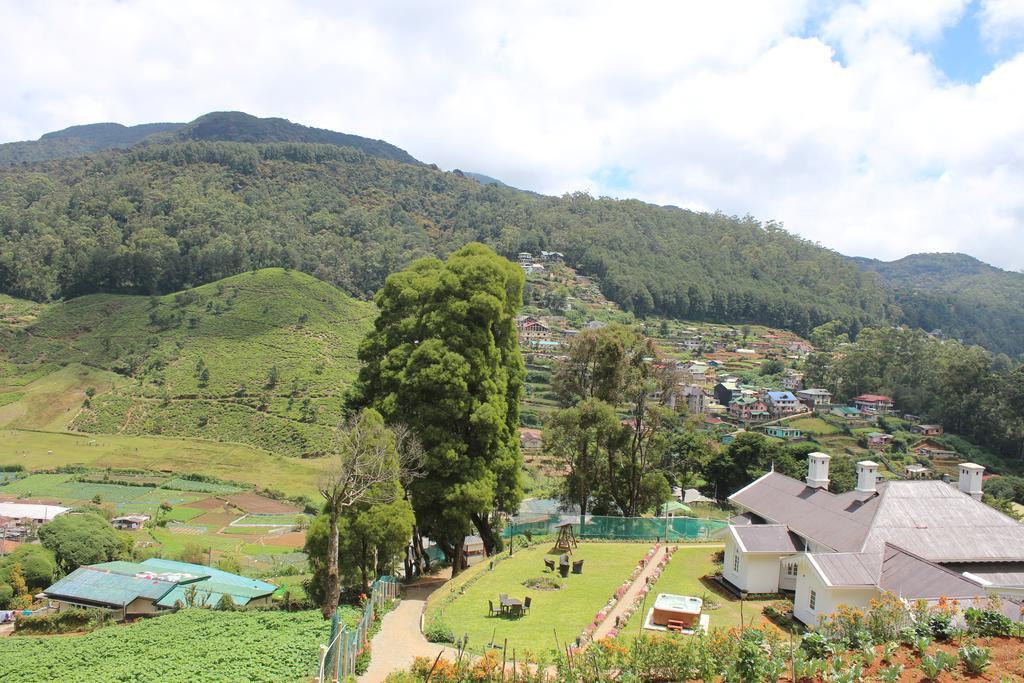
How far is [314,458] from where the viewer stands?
54.4 m

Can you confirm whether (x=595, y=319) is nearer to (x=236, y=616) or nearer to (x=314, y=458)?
(x=314, y=458)

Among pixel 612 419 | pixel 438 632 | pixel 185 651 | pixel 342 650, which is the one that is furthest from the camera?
pixel 612 419

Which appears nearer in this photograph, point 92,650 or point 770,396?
point 92,650

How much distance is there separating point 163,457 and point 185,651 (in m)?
49.1

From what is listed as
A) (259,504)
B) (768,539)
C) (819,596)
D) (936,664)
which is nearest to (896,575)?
(819,596)

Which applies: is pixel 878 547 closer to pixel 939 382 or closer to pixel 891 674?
pixel 891 674

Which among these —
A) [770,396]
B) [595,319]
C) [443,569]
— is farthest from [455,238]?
→ [443,569]

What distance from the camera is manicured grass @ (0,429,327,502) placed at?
50375 millimetres

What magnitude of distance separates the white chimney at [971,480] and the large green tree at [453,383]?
1111cm

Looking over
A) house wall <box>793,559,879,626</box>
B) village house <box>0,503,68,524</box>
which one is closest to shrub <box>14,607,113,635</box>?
house wall <box>793,559,879,626</box>

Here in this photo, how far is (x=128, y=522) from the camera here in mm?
37875

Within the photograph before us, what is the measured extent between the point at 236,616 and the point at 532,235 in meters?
115

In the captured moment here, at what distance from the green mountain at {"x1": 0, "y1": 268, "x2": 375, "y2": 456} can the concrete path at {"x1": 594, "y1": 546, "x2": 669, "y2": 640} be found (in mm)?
42134

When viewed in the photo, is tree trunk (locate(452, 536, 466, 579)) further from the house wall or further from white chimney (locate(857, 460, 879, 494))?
white chimney (locate(857, 460, 879, 494))
